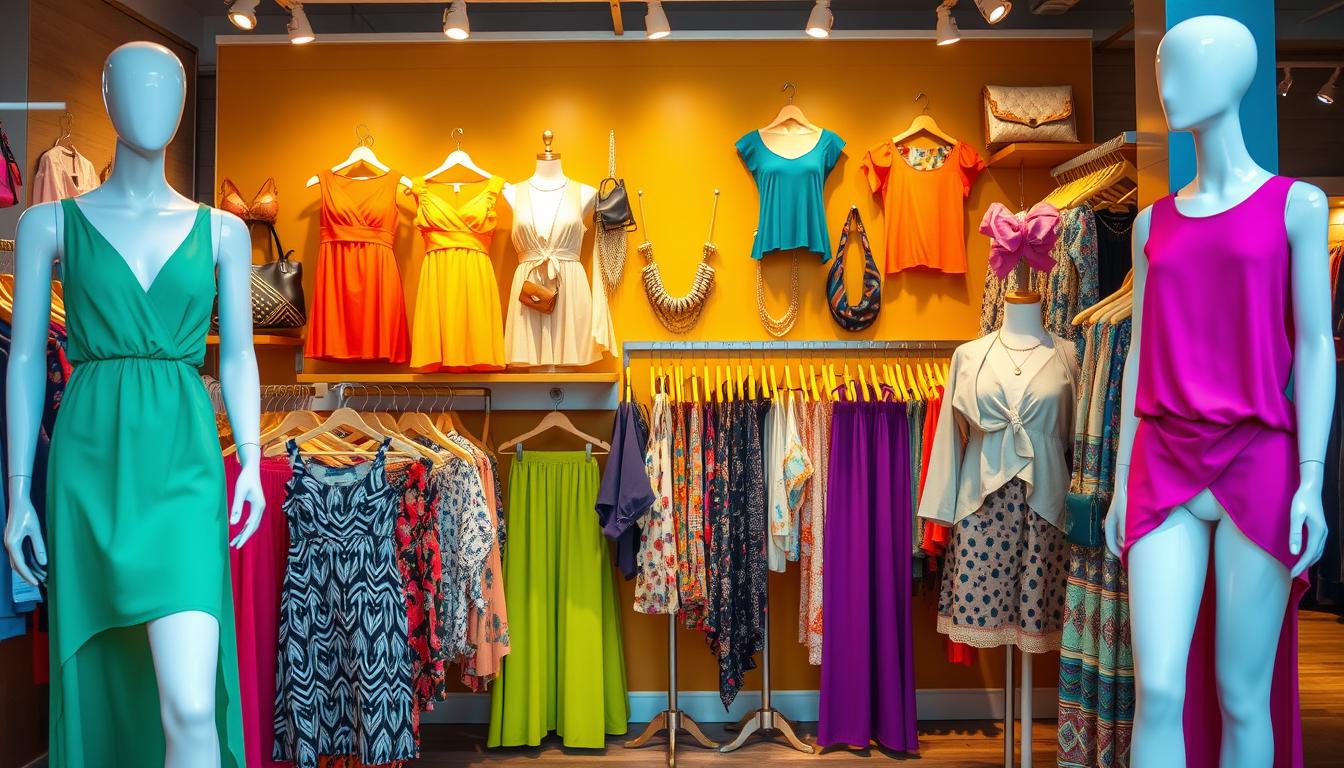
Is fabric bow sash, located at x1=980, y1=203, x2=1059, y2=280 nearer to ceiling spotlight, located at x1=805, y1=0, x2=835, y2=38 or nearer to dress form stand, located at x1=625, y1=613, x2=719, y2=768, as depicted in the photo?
ceiling spotlight, located at x1=805, y1=0, x2=835, y2=38

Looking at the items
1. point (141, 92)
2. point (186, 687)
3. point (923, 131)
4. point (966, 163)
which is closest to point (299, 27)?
point (141, 92)

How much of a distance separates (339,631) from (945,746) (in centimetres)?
263

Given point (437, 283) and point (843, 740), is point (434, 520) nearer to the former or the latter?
point (437, 283)

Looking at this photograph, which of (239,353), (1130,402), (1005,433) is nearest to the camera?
(239,353)

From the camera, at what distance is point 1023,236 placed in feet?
11.6

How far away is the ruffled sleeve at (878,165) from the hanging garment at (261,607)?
2876 millimetres

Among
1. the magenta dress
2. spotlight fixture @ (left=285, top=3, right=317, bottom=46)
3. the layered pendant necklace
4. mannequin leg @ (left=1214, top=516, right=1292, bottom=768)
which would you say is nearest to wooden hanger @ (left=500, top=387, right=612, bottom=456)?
the layered pendant necklace

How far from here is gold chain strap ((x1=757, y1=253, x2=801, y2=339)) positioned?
4.69 metres

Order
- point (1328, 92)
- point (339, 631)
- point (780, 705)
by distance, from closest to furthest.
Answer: point (339, 631)
point (1328, 92)
point (780, 705)

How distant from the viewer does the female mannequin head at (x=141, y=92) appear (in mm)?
2062

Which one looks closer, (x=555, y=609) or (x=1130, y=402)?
(x=1130, y=402)

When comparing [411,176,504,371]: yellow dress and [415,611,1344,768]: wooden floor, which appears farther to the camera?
[411,176,504,371]: yellow dress

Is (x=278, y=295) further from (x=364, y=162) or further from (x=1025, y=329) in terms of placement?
(x=1025, y=329)

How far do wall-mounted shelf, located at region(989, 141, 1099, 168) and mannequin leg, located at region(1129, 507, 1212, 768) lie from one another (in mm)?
2655
